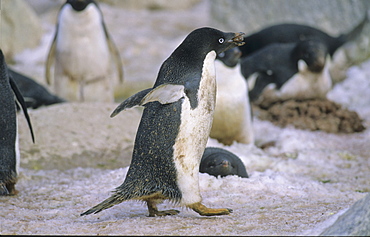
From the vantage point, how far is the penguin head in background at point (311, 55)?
6.43m

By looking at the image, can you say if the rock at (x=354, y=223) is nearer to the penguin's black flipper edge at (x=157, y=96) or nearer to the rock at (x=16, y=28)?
the penguin's black flipper edge at (x=157, y=96)

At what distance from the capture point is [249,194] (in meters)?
3.34

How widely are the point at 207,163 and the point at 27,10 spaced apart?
6.84 m

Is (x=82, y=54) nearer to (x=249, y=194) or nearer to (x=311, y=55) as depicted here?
(x=311, y=55)

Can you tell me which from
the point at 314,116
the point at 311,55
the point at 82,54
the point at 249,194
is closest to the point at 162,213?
the point at 249,194

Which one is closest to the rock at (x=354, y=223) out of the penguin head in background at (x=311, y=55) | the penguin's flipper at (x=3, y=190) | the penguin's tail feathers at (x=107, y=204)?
the penguin's tail feathers at (x=107, y=204)

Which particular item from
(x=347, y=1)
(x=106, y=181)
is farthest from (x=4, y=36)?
(x=106, y=181)

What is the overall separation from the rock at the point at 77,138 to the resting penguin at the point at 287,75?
180 cm

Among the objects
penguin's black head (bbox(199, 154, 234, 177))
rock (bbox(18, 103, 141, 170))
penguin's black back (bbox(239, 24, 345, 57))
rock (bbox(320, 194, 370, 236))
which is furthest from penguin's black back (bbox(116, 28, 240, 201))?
penguin's black back (bbox(239, 24, 345, 57))

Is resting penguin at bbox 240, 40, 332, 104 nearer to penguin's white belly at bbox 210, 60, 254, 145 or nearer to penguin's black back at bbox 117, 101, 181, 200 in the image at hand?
penguin's white belly at bbox 210, 60, 254, 145

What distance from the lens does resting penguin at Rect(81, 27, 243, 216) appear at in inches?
107

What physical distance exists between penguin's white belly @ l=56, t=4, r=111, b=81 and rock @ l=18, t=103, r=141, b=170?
970 mm

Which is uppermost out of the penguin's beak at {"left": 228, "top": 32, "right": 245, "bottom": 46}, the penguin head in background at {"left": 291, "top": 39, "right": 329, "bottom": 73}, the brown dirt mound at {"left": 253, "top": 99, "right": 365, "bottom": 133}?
the penguin's beak at {"left": 228, "top": 32, "right": 245, "bottom": 46}

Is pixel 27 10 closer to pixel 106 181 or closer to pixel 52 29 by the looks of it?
pixel 52 29
